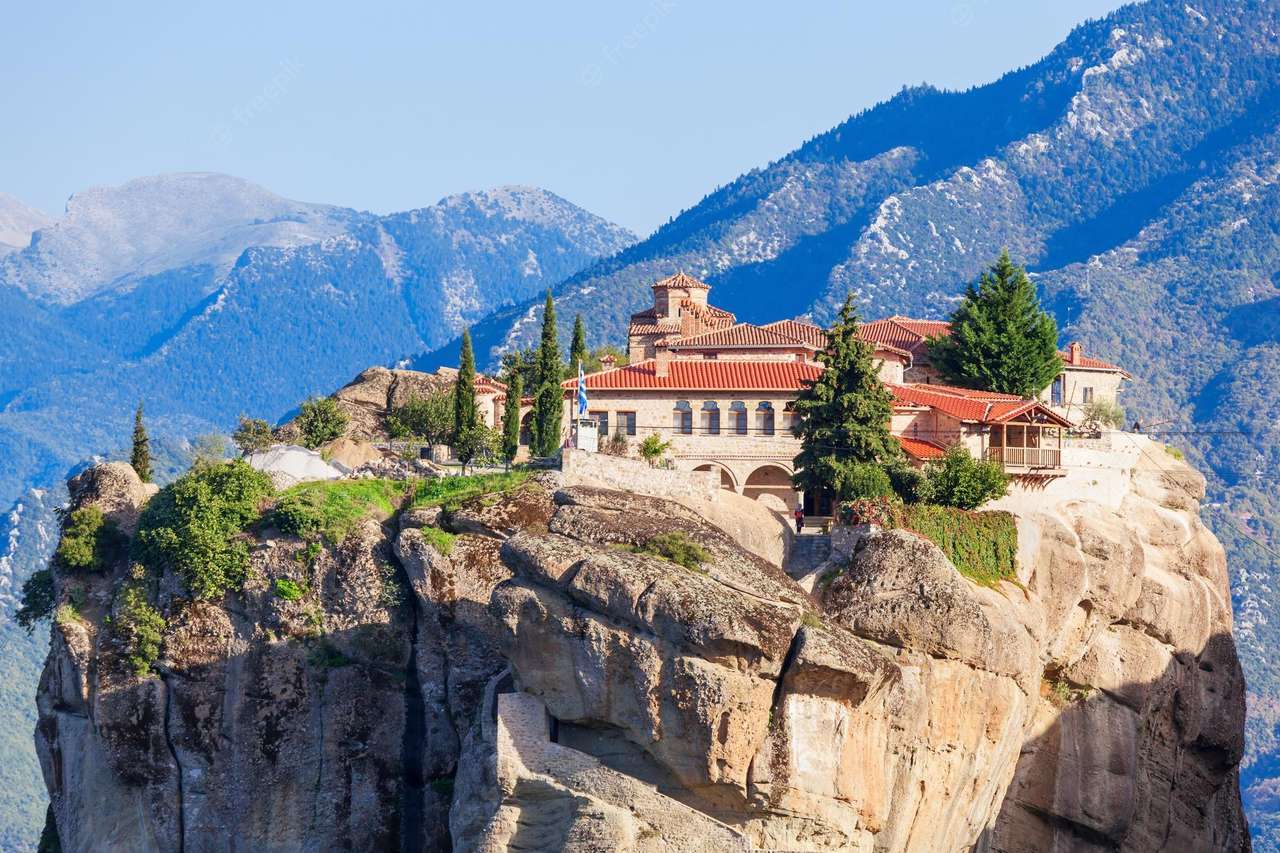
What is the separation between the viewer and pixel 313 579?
2621 inches

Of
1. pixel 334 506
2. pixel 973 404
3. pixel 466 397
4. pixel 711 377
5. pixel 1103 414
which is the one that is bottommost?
pixel 334 506

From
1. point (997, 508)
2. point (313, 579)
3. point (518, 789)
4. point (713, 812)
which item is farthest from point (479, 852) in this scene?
point (997, 508)

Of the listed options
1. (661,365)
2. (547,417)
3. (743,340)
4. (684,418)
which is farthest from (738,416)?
(743,340)

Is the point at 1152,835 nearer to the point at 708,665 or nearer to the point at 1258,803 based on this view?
the point at 708,665

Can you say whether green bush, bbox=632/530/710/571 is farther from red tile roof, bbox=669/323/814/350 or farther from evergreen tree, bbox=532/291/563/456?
red tile roof, bbox=669/323/814/350

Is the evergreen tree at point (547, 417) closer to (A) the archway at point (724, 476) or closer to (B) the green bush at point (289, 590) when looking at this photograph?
(A) the archway at point (724, 476)

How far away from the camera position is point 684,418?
3147 inches

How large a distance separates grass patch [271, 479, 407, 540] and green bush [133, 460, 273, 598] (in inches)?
44.4

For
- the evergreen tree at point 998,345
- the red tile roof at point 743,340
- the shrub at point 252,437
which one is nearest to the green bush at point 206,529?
the shrub at point 252,437

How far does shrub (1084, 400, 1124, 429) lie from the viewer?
9269cm

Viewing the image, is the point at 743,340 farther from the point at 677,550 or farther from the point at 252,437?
the point at 677,550

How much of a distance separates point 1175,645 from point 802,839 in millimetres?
26037

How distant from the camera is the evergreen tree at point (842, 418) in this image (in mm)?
70812

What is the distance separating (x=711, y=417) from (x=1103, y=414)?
22.2 m
